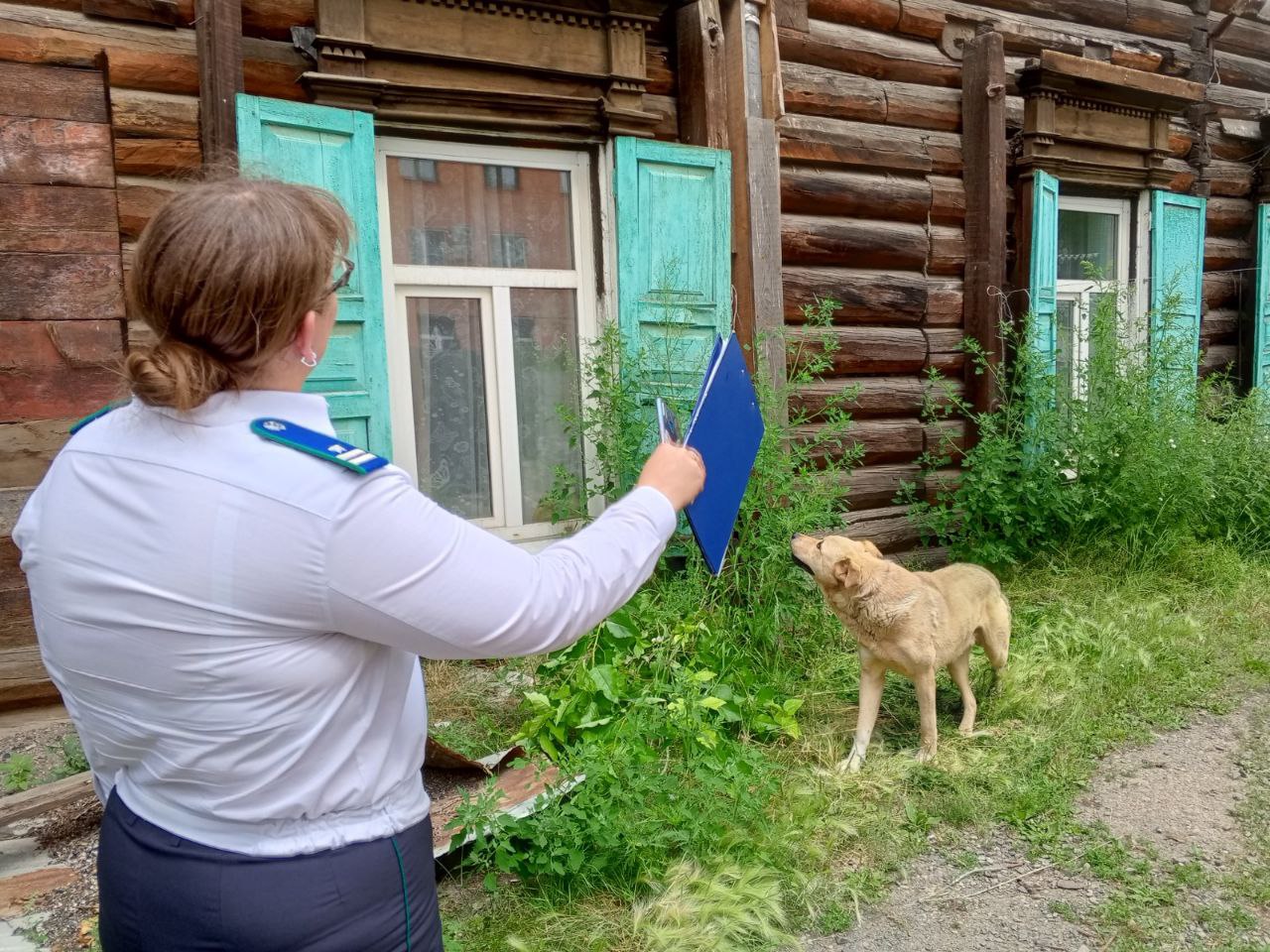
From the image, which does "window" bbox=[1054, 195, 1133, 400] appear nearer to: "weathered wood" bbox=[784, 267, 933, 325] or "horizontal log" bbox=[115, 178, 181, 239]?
"weathered wood" bbox=[784, 267, 933, 325]

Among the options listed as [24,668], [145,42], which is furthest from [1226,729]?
[145,42]

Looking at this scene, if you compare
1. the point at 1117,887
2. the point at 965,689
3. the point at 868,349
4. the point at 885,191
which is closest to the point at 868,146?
the point at 885,191

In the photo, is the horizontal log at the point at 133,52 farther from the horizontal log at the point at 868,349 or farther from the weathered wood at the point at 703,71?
the horizontal log at the point at 868,349

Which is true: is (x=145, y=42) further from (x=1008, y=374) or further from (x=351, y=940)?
(x=1008, y=374)

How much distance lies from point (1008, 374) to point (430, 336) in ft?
14.0

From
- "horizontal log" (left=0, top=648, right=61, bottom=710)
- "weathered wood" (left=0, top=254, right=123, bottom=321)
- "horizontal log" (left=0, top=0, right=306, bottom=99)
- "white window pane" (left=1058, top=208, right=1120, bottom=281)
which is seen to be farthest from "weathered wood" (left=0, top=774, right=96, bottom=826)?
"white window pane" (left=1058, top=208, right=1120, bottom=281)

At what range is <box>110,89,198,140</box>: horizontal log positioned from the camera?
Result: 4.19 metres

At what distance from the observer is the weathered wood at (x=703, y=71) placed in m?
5.49

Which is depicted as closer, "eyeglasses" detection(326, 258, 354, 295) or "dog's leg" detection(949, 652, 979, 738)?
"eyeglasses" detection(326, 258, 354, 295)

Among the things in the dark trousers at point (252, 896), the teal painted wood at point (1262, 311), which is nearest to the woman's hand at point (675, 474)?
the dark trousers at point (252, 896)

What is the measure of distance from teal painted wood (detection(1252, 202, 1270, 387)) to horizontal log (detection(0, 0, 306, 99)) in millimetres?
8246

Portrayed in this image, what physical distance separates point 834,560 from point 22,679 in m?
3.35

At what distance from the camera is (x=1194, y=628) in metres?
5.41

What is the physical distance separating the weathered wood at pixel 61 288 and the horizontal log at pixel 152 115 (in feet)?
1.84
